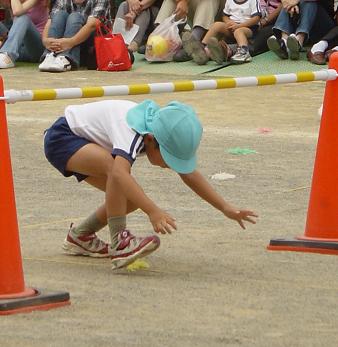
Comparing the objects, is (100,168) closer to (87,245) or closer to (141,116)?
(141,116)

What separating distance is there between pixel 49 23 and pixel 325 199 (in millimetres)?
9890

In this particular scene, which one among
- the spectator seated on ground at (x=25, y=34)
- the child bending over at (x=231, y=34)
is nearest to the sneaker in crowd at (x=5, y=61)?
the spectator seated on ground at (x=25, y=34)

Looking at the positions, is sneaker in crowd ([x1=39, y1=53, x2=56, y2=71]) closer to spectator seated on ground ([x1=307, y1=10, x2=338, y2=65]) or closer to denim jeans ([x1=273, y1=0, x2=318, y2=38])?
denim jeans ([x1=273, y1=0, x2=318, y2=38])

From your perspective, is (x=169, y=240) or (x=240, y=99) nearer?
(x=169, y=240)

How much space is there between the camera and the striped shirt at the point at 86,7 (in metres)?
15.3

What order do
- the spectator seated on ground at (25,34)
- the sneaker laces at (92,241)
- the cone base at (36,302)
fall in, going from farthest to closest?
1. the spectator seated on ground at (25,34)
2. the sneaker laces at (92,241)
3. the cone base at (36,302)

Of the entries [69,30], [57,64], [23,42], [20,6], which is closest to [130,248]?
[57,64]

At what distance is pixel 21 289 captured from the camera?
5098mm

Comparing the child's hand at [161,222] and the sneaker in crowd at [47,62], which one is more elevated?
the child's hand at [161,222]

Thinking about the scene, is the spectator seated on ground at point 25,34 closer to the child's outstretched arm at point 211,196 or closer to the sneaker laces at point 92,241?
the sneaker laces at point 92,241

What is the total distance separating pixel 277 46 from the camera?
48.5ft

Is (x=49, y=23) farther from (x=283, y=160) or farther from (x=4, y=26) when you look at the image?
(x=283, y=160)

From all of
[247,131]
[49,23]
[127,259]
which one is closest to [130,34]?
[49,23]

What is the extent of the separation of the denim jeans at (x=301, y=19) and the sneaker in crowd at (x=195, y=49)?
93 centimetres
